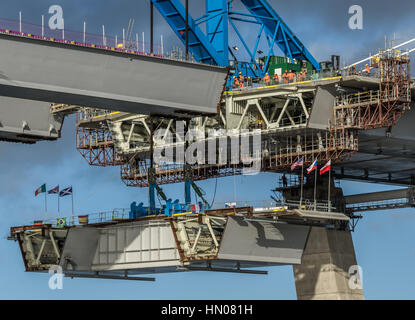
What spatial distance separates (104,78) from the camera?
89250 mm

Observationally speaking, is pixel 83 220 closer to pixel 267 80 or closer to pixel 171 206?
pixel 171 206

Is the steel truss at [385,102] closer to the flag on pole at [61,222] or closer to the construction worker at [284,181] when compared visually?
the construction worker at [284,181]

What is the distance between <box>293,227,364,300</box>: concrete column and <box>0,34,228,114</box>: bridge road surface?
32.2 meters

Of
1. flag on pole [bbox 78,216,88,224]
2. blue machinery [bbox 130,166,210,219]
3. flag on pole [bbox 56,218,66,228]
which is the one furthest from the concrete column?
flag on pole [bbox 56,218,66,228]

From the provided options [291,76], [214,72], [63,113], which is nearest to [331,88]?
[291,76]

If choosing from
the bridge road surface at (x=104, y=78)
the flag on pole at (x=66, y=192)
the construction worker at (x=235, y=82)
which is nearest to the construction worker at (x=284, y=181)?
the construction worker at (x=235, y=82)

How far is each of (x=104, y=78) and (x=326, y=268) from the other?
42707 millimetres

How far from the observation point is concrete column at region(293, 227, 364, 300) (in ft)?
396

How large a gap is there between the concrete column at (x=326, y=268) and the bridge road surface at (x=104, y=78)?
32.2 meters

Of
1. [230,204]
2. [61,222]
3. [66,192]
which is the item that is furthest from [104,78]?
[61,222]

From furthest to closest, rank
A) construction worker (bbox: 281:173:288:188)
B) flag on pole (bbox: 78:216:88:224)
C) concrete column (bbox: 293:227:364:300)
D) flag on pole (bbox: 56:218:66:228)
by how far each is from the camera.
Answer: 1. construction worker (bbox: 281:173:288:188)
2. concrete column (bbox: 293:227:364:300)
3. flag on pole (bbox: 78:216:88:224)
4. flag on pole (bbox: 56:218:66:228)

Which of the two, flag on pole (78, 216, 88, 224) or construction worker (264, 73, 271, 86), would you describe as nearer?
construction worker (264, 73, 271, 86)

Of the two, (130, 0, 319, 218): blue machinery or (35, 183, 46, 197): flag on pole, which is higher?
(130, 0, 319, 218): blue machinery

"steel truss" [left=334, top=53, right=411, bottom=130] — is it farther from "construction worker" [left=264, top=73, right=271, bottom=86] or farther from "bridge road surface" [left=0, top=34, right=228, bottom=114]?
"bridge road surface" [left=0, top=34, right=228, bottom=114]
